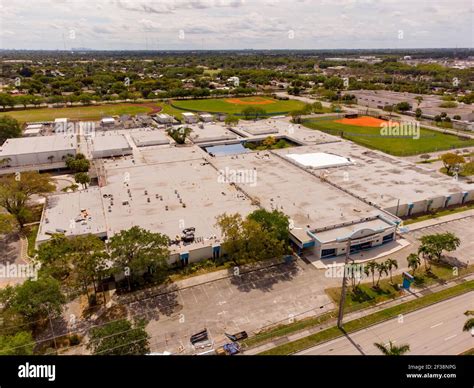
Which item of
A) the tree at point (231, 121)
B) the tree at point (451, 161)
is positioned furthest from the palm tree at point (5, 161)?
the tree at point (451, 161)

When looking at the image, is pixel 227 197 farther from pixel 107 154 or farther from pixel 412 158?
pixel 412 158

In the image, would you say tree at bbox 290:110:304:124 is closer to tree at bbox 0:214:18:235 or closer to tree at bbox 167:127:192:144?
tree at bbox 167:127:192:144

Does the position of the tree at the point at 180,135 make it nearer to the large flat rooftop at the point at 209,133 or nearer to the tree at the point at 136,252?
the large flat rooftop at the point at 209,133

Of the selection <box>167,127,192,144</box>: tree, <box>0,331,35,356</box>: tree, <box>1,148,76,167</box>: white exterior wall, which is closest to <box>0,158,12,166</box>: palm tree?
<box>1,148,76,167</box>: white exterior wall

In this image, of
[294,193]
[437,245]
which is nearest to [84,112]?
[294,193]

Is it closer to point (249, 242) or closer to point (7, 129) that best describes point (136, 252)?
point (249, 242)

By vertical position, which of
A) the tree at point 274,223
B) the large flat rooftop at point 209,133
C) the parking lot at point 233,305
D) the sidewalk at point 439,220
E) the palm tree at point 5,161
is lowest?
the parking lot at point 233,305
